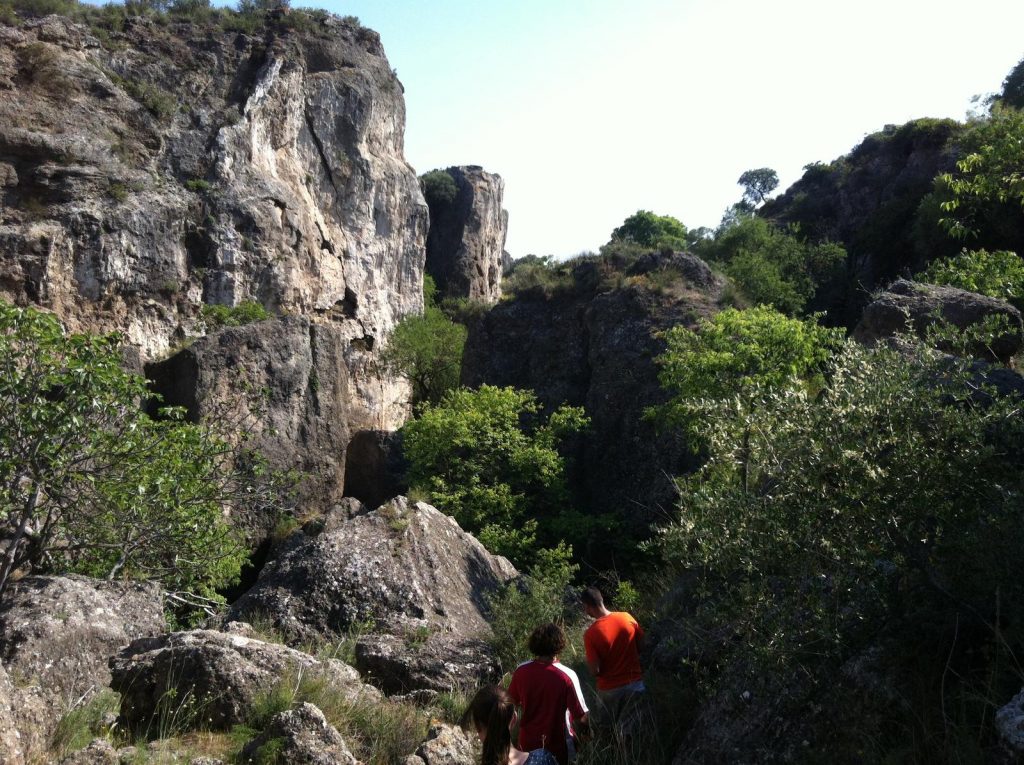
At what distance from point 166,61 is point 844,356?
4419cm

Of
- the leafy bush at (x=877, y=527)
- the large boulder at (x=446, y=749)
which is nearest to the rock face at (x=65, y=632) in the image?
the large boulder at (x=446, y=749)

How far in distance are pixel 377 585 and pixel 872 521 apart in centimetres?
769

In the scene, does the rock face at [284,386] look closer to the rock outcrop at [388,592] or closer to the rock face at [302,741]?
the rock outcrop at [388,592]


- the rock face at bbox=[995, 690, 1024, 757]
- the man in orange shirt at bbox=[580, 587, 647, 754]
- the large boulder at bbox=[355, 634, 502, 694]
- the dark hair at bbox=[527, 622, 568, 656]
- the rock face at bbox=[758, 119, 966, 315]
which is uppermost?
the rock face at bbox=[758, 119, 966, 315]

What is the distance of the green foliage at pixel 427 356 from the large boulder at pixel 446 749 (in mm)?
33467

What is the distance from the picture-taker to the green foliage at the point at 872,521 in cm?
514

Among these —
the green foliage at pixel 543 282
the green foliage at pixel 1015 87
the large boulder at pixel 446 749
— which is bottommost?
the large boulder at pixel 446 749

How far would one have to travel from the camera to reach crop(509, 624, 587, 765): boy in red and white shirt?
5465mm

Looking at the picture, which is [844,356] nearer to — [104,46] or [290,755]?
[290,755]

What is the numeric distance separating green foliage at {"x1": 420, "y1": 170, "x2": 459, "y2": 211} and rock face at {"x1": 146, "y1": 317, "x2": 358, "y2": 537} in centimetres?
3392

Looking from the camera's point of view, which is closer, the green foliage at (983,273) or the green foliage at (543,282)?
the green foliage at (983,273)

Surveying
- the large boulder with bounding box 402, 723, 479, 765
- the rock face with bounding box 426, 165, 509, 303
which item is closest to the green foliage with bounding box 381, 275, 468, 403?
the rock face with bounding box 426, 165, 509, 303

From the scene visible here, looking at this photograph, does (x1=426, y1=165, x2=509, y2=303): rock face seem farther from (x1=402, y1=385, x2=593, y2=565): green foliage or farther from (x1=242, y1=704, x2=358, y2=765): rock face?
(x1=242, y1=704, x2=358, y2=765): rock face

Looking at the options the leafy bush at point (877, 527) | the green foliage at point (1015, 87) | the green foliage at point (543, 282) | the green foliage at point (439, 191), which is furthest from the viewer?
the green foliage at point (439, 191)
